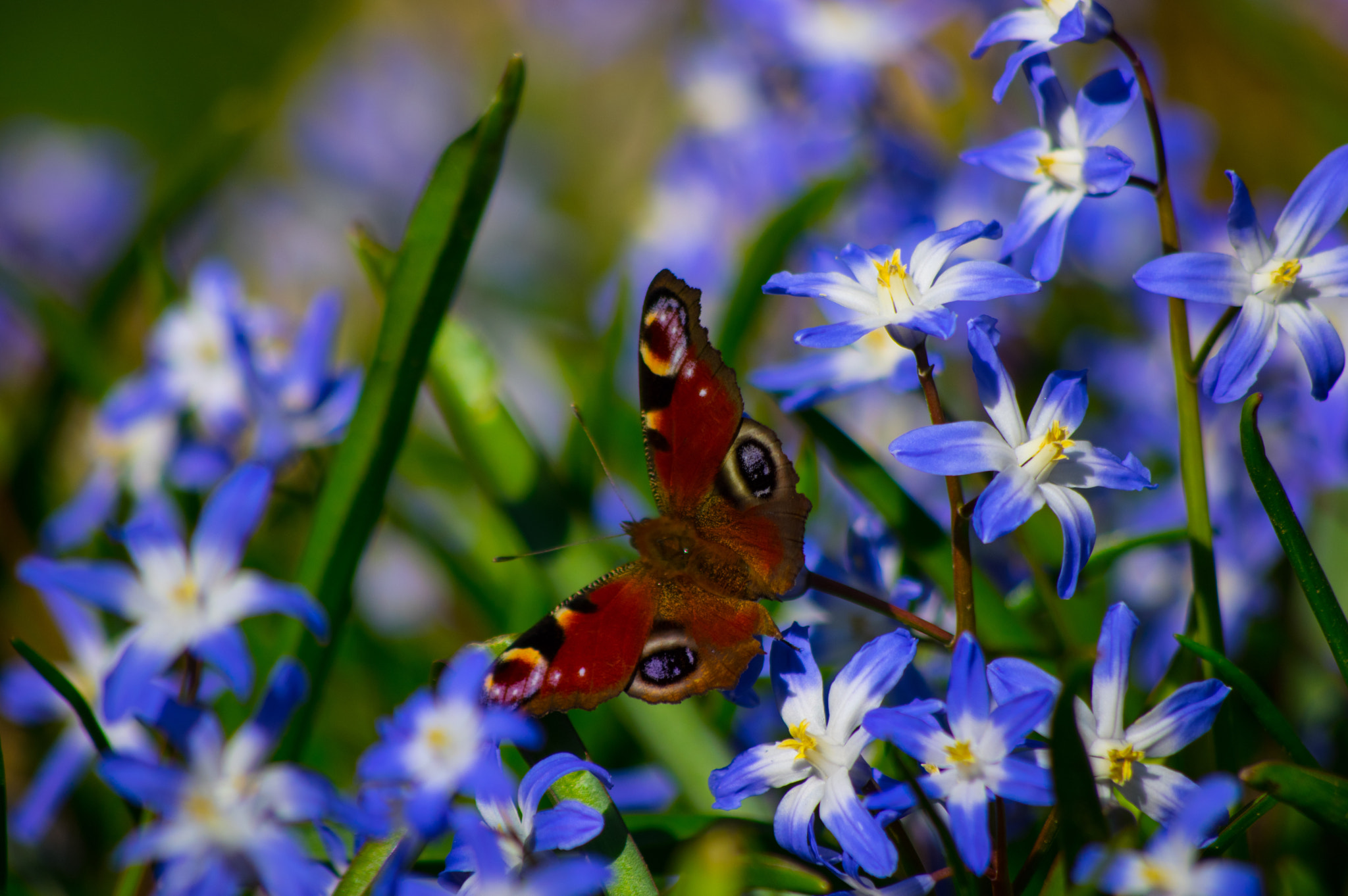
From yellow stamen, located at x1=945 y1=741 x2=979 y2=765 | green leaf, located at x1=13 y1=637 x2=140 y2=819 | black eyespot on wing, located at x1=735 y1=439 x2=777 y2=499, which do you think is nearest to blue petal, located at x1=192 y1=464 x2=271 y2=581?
green leaf, located at x1=13 y1=637 x2=140 y2=819

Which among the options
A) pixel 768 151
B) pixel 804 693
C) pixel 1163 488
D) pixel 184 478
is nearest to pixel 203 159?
pixel 184 478

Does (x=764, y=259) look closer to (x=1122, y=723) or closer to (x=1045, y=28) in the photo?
(x=1045, y=28)

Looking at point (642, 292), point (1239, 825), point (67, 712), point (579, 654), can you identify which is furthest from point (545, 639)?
point (642, 292)

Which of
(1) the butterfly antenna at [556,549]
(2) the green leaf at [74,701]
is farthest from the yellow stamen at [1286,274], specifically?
(2) the green leaf at [74,701]

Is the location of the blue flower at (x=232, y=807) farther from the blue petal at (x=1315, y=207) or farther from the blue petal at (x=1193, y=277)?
the blue petal at (x=1315, y=207)

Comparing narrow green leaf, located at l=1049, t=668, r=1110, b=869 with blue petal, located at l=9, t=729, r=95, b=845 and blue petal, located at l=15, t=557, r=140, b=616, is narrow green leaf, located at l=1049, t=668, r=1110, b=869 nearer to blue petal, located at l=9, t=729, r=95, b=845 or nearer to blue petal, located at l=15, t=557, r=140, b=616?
blue petal, located at l=15, t=557, r=140, b=616
